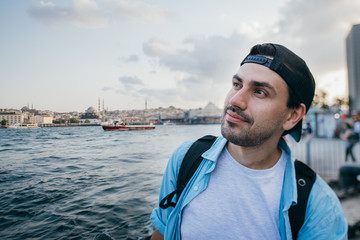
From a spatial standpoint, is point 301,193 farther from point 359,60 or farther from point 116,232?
point 359,60

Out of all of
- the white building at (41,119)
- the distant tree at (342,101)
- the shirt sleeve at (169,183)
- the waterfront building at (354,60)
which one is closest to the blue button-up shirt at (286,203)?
the shirt sleeve at (169,183)

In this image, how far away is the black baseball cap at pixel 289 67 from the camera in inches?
49.9

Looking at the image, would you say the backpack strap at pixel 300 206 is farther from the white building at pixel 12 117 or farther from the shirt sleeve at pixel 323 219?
the white building at pixel 12 117

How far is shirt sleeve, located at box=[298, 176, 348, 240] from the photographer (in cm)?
110

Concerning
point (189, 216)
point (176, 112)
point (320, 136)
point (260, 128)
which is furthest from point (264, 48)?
point (176, 112)

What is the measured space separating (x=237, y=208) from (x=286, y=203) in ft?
0.86

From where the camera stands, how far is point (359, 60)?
4535 inches

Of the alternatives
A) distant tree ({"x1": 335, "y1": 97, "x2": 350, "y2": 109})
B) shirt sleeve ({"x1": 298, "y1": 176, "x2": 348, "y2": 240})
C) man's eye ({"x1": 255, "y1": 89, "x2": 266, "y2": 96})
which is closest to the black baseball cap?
man's eye ({"x1": 255, "y1": 89, "x2": 266, "y2": 96})

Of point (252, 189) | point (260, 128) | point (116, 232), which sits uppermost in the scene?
point (260, 128)

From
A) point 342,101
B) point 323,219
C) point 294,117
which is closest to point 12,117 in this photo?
point 294,117

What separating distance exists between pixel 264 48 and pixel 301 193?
0.89 m

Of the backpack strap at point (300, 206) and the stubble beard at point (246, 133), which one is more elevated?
the stubble beard at point (246, 133)

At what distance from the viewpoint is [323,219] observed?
1117mm

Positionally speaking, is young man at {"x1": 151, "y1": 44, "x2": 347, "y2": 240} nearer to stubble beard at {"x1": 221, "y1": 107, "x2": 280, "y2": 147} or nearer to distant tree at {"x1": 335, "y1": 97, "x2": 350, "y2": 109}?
stubble beard at {"x1": 221, "y1": 107, "x2": 280, "y2": 147}
